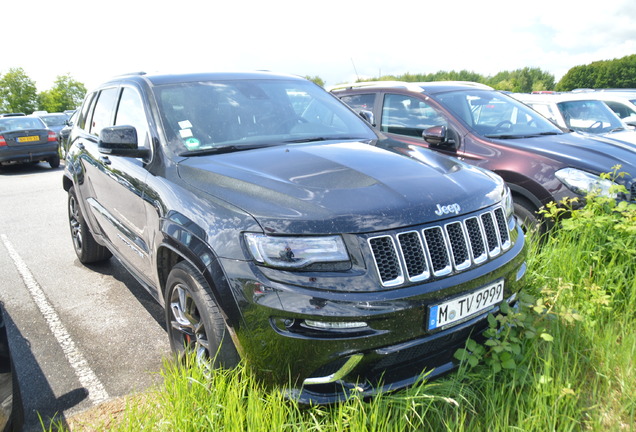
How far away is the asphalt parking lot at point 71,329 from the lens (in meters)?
3.11

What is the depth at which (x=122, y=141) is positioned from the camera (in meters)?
3.08

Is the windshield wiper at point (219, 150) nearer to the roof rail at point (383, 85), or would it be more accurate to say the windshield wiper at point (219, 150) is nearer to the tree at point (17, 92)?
the roof rail at point (383, 85)

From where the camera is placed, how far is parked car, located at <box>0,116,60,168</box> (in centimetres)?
1398

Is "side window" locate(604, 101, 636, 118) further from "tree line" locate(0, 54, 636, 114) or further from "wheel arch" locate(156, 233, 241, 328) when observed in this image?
"tree line" locate(0, 54, 636, 114)

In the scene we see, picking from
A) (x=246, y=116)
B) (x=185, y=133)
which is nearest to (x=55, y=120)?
(x=246, y=116)

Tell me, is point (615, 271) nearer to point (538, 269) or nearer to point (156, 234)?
point (538, 269)

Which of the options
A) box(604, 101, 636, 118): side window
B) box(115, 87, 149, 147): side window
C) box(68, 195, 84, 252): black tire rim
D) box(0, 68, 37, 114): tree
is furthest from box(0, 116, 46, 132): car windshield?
box(0, 68, 37, 114): tree

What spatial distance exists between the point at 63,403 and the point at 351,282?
6.50 feet

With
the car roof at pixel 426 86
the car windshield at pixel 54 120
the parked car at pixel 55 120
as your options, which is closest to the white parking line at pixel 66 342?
the car roof at pixel 426 86

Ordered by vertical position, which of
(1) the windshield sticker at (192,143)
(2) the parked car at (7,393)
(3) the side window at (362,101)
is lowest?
(2) the parked car at (7,393)

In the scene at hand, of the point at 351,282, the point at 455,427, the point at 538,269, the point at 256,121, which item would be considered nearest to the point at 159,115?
the point at 256,121

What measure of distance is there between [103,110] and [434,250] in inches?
129

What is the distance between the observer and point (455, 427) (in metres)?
2.30

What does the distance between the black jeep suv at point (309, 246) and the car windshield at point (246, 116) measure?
2 centimetres
